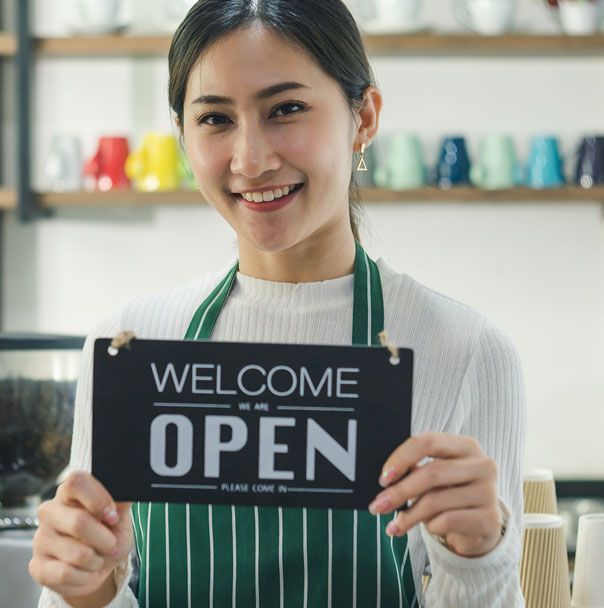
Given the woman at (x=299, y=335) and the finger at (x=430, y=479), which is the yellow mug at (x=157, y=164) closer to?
the woman at (x=299, y=335)

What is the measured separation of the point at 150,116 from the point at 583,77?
52.0 inches

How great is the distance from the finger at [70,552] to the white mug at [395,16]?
250cm

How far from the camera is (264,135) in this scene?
121 cm

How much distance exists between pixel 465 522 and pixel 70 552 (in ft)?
1.14

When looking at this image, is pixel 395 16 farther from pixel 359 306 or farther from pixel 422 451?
pixel 422 451

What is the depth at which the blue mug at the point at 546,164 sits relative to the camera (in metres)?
3.43

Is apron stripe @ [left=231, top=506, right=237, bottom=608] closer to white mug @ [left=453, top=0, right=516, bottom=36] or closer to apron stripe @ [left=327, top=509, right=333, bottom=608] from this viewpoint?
apron stripe @ [left=327, top=509, right=333, bottom=608]

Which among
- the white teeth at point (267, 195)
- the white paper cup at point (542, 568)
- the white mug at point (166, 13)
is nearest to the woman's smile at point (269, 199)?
the white teeth at point (267, 195)

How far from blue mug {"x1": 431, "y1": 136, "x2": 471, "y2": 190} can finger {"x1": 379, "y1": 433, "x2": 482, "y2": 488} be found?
2.45 m

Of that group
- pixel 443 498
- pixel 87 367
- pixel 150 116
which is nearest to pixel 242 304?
pixel 87 367

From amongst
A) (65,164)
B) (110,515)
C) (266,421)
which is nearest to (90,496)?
(110,515)

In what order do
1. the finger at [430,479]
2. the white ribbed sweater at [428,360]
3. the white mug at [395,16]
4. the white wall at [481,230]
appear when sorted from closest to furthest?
the finger at [430,479] < the white ribbed sweater at [428,360] < the white mug at [395,16] < the white wall at [481,230]

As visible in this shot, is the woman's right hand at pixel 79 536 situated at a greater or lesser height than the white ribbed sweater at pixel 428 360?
lesser

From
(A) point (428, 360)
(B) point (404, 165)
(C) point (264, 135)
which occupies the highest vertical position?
(B) point (404, 165)
